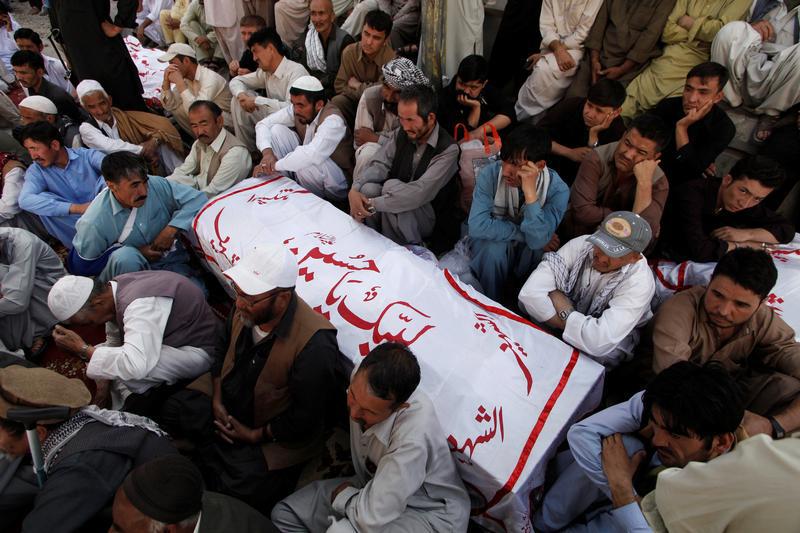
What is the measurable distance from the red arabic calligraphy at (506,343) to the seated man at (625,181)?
1175mm

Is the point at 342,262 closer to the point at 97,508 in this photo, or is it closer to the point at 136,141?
the point at 97,508

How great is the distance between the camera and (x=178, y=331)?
263 centimetres

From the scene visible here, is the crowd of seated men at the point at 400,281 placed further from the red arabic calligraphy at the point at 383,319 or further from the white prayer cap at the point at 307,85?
the red arabic calligraphy at the point at 383,319

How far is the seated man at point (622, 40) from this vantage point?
3799 millimetres

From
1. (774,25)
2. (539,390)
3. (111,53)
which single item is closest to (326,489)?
(539,390)

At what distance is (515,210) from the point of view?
9.86ft

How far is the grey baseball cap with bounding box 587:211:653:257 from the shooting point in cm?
234

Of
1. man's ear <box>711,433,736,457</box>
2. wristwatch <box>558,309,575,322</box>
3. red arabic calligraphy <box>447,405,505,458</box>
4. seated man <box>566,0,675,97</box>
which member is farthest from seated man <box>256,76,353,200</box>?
man's ear <box>711,433,736,457</box>

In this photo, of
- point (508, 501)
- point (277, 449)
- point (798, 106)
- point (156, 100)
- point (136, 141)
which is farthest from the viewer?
point (156, 100)

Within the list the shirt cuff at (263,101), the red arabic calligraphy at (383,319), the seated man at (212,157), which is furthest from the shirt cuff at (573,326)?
the shirt cuff at (263,101)

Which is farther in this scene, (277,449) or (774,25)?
(774,25)

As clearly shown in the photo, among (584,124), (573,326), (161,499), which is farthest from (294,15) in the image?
(161,499)

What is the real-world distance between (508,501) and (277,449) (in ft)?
3.81

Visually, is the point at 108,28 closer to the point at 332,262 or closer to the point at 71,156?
the point at 71,156
